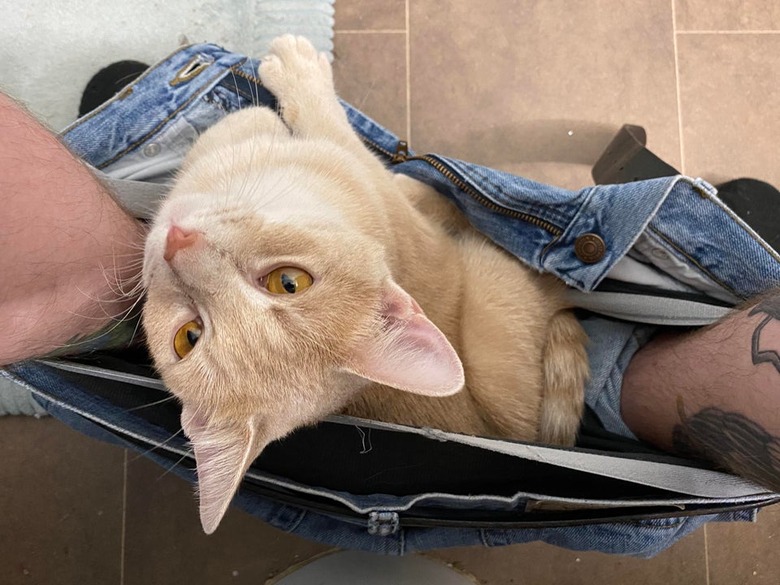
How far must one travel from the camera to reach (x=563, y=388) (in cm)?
98

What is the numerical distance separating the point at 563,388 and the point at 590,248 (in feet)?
0.83

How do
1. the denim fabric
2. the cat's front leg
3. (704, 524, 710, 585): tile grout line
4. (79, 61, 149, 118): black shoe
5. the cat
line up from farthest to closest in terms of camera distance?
(704, 524, 710, 585): tile grout line, (79, 61, 149, 118): black shoe, the cat's front leg, the denim fabric, the cat

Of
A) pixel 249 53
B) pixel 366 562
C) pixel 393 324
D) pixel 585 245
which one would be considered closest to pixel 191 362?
pixel 393 324

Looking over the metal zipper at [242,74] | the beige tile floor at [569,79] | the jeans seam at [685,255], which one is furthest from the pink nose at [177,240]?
the beige tile floor at [569,79]

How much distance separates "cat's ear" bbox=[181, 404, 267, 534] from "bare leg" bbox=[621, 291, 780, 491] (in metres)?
0.65

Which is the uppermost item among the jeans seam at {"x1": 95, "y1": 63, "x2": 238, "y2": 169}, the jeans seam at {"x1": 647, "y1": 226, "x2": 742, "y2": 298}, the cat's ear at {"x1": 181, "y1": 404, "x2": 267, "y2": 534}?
the jeans seam at {"x1": 95, "y1": 63, "x2": 238, "y2": 169}

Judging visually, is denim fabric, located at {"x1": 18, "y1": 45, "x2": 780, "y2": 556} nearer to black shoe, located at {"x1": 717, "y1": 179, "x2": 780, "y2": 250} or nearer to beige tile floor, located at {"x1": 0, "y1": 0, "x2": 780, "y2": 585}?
beige tile floor, located at {"x1": 0, "y1": 0, "x2": 780, "y2": 585}

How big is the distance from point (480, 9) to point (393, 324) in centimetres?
118

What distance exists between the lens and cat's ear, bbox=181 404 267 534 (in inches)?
28.3

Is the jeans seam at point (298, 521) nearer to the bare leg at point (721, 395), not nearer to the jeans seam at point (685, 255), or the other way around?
the bare leg at point (721, 395)

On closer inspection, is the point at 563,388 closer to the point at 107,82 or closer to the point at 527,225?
the point at 527,225

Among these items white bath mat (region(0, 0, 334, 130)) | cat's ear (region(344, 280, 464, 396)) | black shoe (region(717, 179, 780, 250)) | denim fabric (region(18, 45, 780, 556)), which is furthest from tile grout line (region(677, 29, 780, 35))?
cat's ear (region(344, 280, 464, 396))

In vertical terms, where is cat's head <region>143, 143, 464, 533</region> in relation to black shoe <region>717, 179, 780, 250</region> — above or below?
below

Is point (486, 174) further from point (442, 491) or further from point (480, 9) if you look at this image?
point (480, 9)
